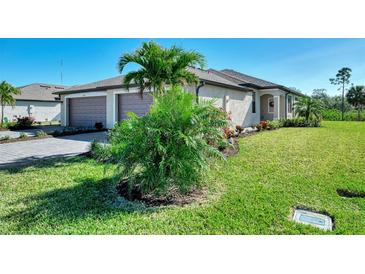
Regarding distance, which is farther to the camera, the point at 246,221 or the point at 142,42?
the point at 142,42

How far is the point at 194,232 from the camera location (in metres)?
3.58

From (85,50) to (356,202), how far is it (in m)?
10.4

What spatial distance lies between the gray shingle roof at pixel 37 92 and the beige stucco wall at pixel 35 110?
499mm

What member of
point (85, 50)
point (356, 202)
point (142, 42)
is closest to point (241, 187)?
point (356, 202)

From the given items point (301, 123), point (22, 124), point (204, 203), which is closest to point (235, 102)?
point (301, 123)

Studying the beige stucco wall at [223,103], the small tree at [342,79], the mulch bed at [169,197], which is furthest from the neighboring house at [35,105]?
the small tree at [342,79]

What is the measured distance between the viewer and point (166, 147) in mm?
4668

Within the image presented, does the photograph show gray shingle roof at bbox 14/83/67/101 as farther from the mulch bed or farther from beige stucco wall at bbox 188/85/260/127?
the mulch bed

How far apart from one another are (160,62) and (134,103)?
25.8 feet

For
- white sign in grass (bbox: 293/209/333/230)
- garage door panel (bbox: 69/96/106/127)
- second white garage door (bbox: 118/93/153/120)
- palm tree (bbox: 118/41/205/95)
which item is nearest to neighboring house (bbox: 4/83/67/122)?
garage door panel (bbox: 69/96/106/127)

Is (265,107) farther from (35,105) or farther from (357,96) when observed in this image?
(35,105)

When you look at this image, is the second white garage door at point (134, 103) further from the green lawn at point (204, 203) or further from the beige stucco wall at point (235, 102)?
the green lawn at point (204, 203)
